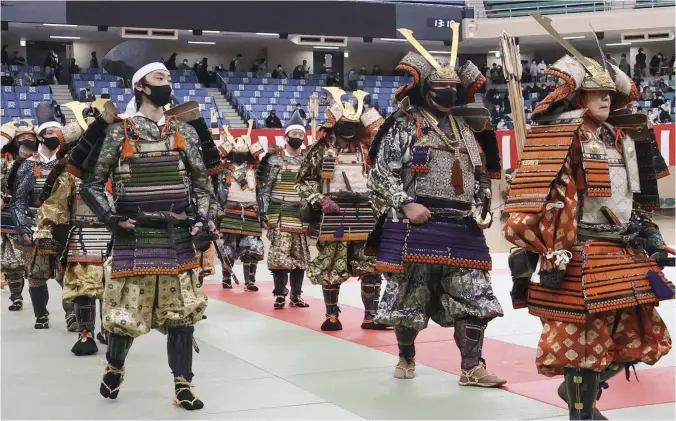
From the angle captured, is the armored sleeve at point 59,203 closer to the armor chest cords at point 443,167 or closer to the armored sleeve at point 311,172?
the armored sleeve at point 311,172

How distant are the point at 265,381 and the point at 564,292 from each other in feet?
8.02

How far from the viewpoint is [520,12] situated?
106ft

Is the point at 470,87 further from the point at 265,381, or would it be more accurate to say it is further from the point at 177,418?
the point at 177,418

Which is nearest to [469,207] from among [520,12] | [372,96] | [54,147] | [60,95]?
[54,147]

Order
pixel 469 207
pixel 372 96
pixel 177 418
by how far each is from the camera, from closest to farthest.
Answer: pixel 177 418 → pixel 469 207 → pixel 372 96

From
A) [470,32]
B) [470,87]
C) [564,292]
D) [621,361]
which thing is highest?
[470,32]

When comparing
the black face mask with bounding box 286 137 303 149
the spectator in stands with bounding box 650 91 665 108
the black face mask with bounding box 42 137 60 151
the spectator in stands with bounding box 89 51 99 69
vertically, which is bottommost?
the black face mask with bounding box 286 137 303 149

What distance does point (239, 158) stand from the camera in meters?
12.9

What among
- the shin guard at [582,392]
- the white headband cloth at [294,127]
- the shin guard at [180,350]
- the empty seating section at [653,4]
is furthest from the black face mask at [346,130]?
the empty seating section at [653,4]

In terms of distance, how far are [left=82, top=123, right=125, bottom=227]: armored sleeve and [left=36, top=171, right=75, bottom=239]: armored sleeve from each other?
202 centimetres

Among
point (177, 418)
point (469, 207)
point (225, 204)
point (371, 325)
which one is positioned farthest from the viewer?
point (225, 204)

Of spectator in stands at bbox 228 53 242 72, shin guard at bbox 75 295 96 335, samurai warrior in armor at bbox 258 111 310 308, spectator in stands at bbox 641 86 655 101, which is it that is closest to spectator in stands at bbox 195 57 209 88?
spectator in stands at bbox 228 53 242 72

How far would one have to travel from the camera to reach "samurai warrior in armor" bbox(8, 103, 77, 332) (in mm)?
8750

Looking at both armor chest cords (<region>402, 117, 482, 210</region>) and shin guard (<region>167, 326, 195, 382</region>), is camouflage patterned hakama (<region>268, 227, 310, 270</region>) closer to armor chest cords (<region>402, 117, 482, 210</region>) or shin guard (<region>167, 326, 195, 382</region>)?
armor chest cords (<region>402, 117, 482, 210</region>)
